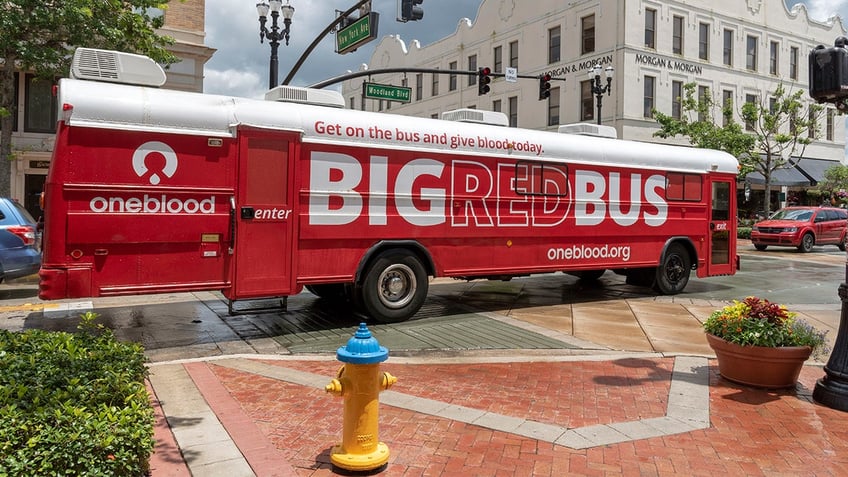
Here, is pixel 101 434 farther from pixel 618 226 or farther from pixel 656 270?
pixel 656 270

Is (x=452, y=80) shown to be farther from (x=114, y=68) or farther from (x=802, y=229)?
(x=114, y=68)

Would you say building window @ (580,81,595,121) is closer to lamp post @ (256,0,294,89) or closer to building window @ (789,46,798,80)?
building window @ (789,46,798,80)

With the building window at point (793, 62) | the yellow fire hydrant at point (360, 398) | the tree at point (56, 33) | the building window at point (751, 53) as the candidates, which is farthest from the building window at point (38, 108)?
the building window at point (793, 62)

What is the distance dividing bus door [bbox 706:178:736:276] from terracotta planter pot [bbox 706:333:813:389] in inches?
281

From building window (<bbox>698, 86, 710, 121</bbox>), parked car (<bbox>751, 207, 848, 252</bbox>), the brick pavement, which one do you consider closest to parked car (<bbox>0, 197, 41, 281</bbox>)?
the brick pavement

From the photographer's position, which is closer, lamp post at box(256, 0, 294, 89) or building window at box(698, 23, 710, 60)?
lamp post at box(256, 0, 294, 89)

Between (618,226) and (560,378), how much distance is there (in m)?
5.69

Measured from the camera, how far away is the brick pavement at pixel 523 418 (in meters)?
4.12

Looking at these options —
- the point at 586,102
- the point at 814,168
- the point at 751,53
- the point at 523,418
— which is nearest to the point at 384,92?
the point at 523,418

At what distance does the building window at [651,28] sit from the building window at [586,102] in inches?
147

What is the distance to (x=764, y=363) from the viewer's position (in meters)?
5.88

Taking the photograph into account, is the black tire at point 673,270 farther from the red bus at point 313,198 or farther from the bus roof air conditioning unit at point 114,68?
the bus roof air conditioning unit at point 114,68

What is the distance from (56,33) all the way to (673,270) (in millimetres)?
15826

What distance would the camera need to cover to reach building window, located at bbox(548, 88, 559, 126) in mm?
35625
